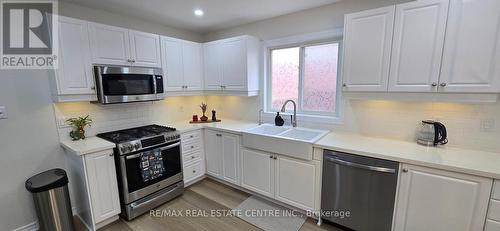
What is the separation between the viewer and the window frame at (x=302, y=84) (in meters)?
2.52

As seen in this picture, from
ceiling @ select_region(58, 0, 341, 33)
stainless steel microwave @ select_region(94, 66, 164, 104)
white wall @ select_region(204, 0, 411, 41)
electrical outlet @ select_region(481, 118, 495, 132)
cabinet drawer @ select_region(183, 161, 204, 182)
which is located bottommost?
cabinet drawer @ select_region(183, 161, 204, 182)

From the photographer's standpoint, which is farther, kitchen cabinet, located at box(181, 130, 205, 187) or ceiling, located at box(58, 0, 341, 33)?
kitchen cabinet, located at box(181, 130, 205, 187)

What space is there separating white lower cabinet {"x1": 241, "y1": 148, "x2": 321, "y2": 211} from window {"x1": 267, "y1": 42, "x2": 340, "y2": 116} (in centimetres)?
89

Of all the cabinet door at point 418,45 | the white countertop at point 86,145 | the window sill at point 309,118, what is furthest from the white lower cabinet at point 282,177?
the white countertop at point 86,145

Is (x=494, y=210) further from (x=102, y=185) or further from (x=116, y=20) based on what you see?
(x=116, y=20)

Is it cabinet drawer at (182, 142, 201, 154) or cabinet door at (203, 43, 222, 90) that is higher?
cabinet door at (203, 43, 222, 90)

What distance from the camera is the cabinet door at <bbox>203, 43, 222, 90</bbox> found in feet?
10.5

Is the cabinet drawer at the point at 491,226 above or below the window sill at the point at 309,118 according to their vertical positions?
below

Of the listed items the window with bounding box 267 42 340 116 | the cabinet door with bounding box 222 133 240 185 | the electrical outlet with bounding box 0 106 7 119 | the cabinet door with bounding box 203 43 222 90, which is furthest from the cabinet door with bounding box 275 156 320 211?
the electrical outlet with bounding box 0 106 7 119

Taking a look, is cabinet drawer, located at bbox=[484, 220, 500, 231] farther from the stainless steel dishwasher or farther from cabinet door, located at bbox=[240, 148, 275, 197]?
cabinet door, located at bbox=[240, 148, 275, 197]

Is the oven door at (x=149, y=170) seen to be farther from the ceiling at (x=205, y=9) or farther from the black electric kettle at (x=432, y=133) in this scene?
the black electric kettle at (x=432, y=133)

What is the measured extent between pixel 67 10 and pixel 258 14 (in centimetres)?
220

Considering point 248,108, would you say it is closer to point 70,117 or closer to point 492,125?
point 70,117

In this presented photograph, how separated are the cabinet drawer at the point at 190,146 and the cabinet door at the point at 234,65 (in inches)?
38.2
